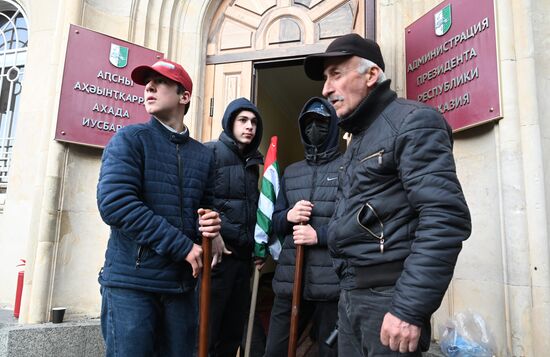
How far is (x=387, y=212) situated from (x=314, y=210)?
3.69 feet

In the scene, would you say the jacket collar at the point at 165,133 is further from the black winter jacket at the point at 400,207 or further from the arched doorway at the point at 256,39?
the arched doorway at the point at 256,39

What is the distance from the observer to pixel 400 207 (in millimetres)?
1397

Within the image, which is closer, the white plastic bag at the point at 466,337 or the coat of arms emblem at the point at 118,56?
the white plastic bag at the point at 466,337

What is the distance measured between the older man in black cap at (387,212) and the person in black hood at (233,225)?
113cm

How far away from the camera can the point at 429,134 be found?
1.34 metres

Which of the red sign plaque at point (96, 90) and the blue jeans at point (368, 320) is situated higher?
the red sign plaque at point (96, 90)

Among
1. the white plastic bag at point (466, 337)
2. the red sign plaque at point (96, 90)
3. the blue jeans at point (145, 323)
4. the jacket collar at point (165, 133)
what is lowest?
the white plastic bag at point (466, 337)

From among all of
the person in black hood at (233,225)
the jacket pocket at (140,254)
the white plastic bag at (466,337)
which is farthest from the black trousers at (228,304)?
the white plastic bag at (466,337)

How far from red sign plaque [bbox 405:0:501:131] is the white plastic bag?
1.41 metres

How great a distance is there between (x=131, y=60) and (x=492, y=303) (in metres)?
3.88

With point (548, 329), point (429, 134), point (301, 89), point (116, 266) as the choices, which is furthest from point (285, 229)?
point (301, 89)

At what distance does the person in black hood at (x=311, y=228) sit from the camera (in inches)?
93.7

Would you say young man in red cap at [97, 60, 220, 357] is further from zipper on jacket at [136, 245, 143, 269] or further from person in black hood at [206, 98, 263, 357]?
person in black hood at [206, 98, 263, 357]

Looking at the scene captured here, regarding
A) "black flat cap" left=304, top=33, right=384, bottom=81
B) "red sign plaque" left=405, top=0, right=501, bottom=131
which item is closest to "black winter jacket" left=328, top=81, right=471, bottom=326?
"black flat cap" left=304, top=33, right=384, bottom=81
